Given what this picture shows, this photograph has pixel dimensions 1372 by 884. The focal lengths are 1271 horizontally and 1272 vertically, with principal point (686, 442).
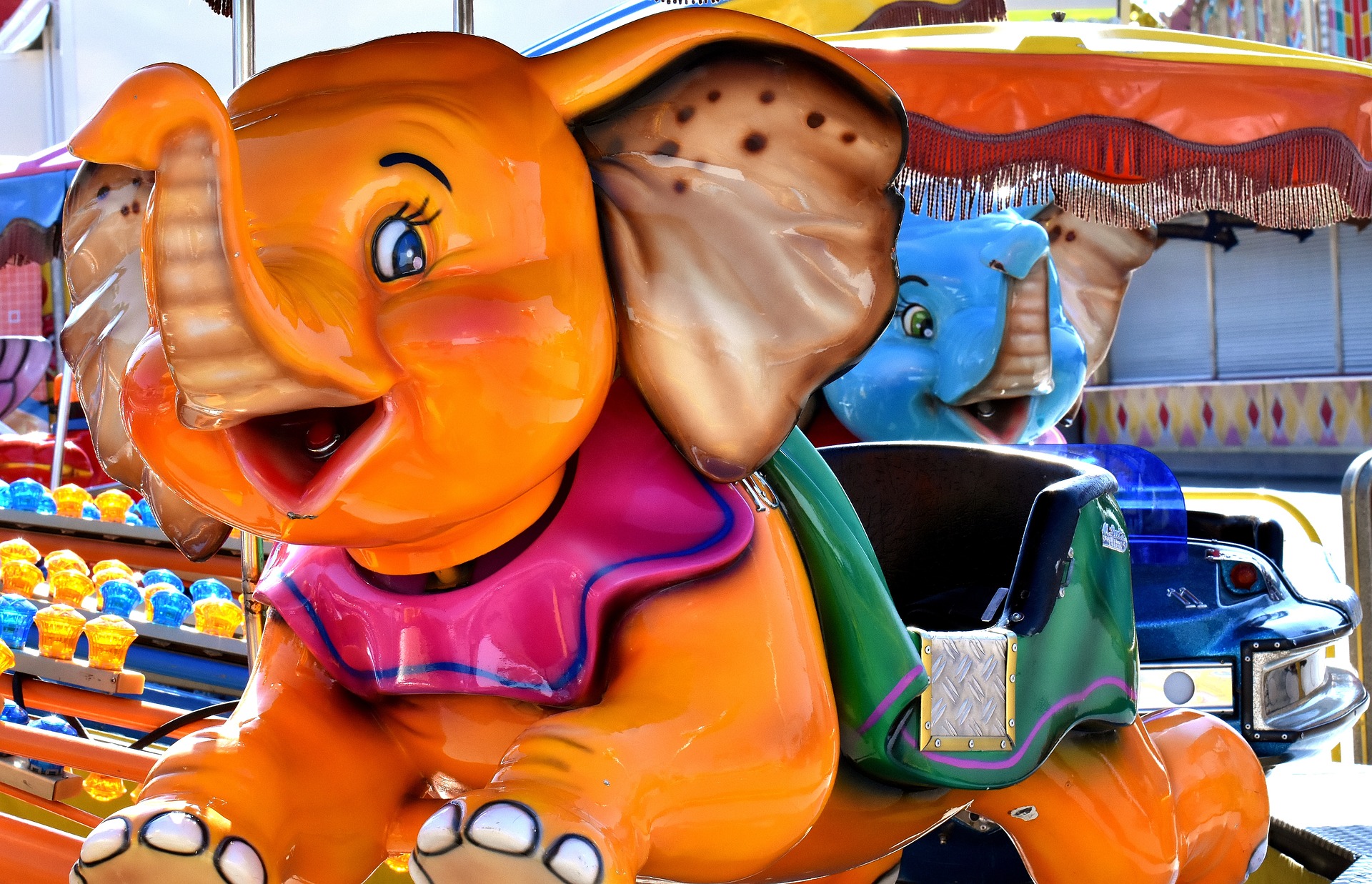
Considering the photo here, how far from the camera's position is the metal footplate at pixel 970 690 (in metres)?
0.97

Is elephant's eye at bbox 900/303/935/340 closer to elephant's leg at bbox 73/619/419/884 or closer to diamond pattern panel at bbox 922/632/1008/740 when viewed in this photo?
diamond pattern panel at bbox 922/632/1008/740

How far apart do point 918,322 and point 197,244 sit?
6.27 feet

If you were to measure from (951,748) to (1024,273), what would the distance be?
4.39ft

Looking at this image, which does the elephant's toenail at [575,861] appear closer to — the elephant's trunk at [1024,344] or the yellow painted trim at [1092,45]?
the yellow painted trim at [1092,45]

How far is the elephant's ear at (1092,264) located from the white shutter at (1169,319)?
33.0 ft

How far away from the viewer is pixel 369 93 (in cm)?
77

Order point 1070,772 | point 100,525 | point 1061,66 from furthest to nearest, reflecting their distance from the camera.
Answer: point 100,525, point 1061,66, point 1070,772

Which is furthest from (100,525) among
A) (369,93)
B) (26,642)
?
(369,93)

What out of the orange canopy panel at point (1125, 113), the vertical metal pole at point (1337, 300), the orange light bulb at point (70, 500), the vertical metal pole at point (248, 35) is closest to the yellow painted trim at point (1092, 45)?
the orange canopy panel at point (1125, 113)

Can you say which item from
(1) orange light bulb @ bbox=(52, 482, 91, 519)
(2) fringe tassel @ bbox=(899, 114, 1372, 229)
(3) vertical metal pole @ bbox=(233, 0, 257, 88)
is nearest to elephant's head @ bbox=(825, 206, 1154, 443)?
(2) fringe tassel @ bbox=(899, 114, 1372, 229)

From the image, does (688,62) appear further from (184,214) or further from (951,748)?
(951,748)

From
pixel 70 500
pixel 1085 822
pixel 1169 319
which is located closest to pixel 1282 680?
pixel 1085 822

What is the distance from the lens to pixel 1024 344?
230 centimetres

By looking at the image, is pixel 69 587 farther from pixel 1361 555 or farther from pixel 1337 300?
pixel 1337 300
